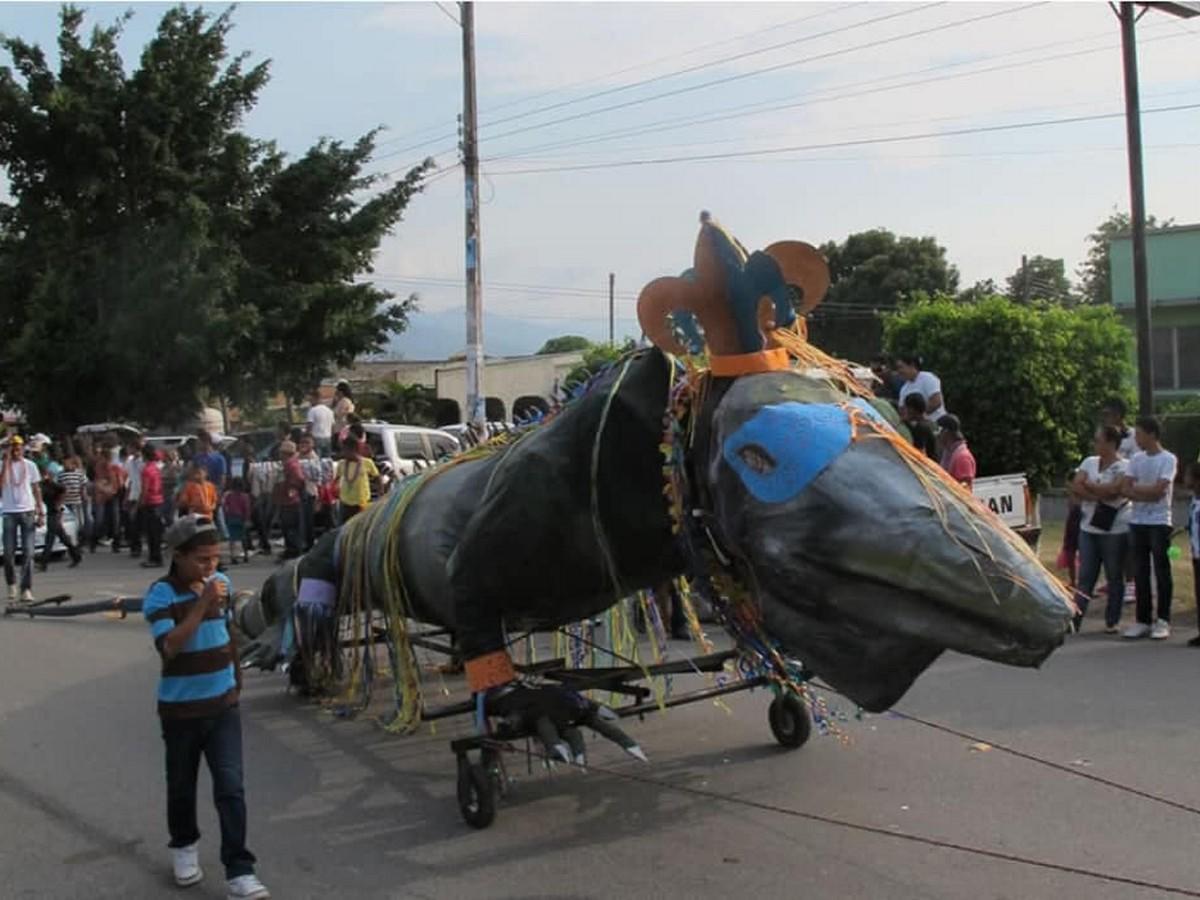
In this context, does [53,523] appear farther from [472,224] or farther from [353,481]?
[472,224]

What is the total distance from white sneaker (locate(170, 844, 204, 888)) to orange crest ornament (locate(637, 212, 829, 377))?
Answer: 2.53 metres

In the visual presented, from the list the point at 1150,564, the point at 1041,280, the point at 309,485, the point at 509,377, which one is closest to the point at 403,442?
the point at 309,485

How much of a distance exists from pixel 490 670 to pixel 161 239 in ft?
68.2

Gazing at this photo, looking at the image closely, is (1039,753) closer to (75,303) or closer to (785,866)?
(785,866)

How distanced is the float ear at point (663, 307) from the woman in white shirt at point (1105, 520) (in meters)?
5.76

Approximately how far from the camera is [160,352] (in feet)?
76.7

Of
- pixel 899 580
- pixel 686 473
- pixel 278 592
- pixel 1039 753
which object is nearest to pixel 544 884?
pixel 686 473

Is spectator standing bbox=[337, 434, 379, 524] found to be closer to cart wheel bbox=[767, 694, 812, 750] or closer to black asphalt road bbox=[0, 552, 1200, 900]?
black asphalt road bbox=[0, 552, 1200, 900]

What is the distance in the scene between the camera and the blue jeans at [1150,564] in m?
8.45

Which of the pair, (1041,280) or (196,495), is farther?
(1041,280)

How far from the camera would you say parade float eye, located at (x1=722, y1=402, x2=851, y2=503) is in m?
3.19

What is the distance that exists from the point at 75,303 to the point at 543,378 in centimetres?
1568

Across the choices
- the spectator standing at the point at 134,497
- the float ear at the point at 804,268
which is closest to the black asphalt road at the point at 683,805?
the float ear at the point at 804,268

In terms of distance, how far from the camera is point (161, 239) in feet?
76.0
